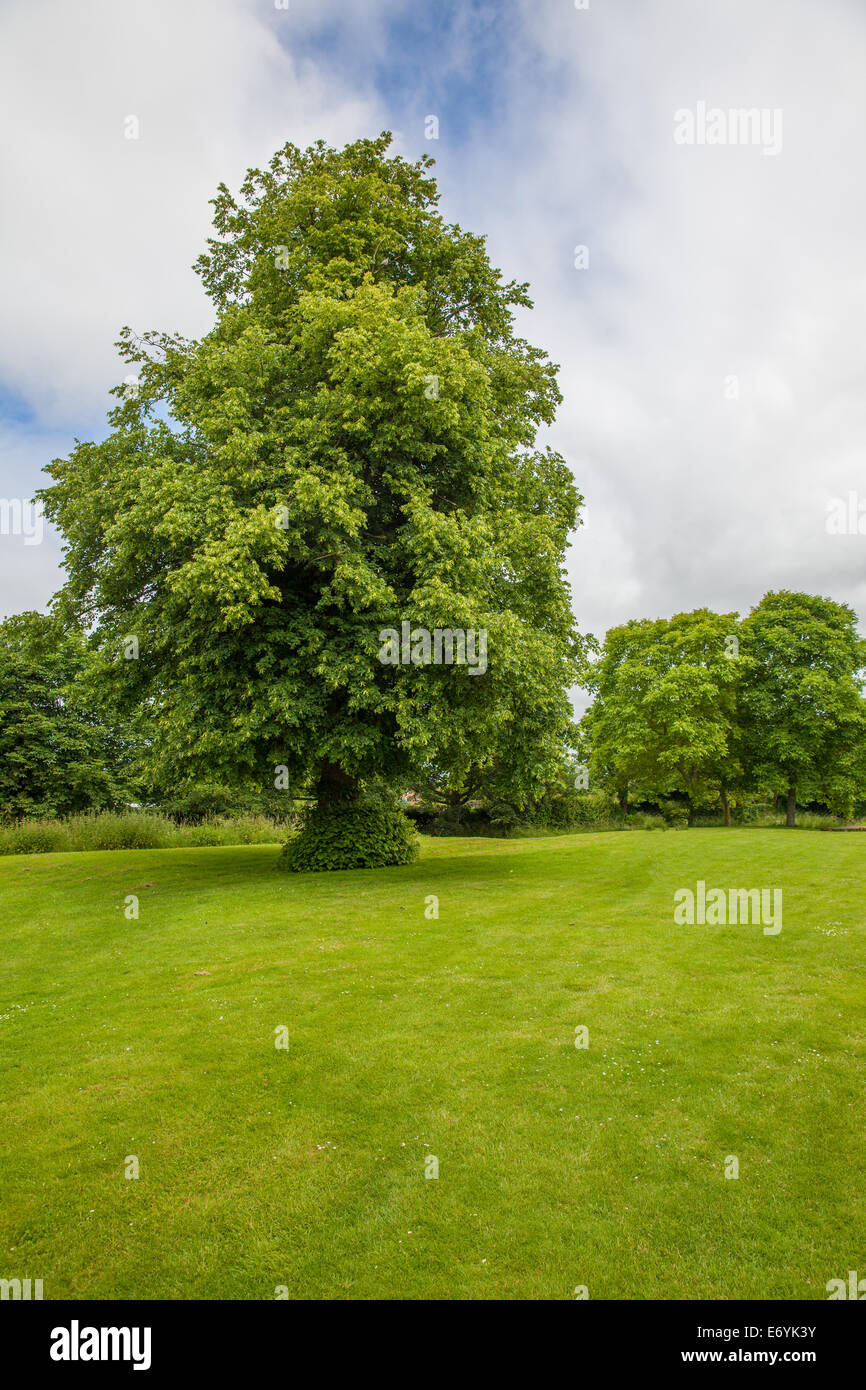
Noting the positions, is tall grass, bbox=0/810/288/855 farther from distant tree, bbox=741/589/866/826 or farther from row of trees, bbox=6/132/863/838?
distant tree, bbox=741/589/866/826

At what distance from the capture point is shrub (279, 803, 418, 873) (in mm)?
18891

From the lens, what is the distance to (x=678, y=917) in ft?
40.7

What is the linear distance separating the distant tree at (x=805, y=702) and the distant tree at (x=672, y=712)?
60.4 inches

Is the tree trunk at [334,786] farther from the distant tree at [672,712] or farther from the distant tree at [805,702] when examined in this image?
the distant tree at [805,702]

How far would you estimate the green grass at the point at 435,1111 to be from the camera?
4.07 m

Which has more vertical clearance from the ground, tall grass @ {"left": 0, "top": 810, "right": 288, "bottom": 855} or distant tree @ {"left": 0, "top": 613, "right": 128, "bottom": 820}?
distant tree @ {"left": 0, "top": 613, "right": 128, "bottom": 820}

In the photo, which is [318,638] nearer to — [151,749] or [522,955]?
[151,749]

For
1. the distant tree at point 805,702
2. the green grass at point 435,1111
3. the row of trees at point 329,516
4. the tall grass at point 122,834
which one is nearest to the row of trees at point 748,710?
the distant tree at point 805,702

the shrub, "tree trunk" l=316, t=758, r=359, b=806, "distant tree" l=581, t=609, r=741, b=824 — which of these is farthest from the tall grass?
"distant tree" l=581, t=609, r=741, b=824

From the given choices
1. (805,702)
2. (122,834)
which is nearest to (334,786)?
(122,834)

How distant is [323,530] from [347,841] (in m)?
8.39

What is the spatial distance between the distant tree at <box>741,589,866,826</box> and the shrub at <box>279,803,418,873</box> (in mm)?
31314
